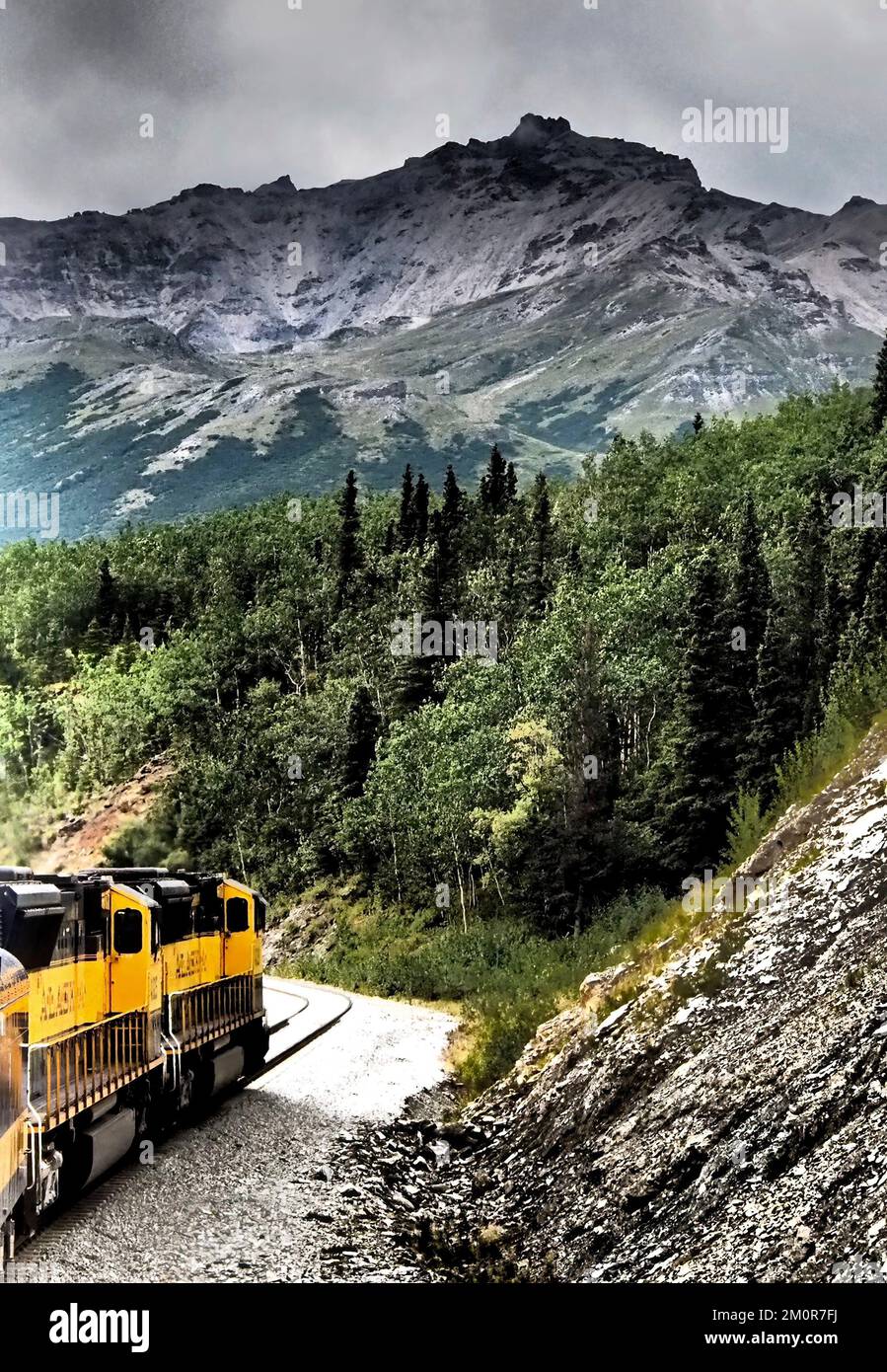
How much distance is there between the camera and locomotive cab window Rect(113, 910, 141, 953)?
58.6ft

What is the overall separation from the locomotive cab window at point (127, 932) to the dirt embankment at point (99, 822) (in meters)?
82.2

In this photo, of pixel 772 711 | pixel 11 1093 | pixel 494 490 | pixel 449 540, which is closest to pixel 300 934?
pixel 772 711

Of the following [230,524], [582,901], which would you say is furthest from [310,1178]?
[230,524]

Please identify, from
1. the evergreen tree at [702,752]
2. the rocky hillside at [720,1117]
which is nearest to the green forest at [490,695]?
the evergreen tree at [702,752]

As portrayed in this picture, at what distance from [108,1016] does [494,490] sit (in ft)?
380

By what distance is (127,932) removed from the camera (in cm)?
1794

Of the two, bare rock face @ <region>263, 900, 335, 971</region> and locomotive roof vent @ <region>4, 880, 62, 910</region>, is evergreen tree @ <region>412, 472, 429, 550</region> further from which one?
locomotive roof vent @ <region>4, 880, 62, 910</region>

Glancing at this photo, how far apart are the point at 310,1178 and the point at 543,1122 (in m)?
3.47

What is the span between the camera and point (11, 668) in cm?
13688

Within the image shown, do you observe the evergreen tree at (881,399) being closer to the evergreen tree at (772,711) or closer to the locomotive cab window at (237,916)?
the evergreen tree at (772,711)

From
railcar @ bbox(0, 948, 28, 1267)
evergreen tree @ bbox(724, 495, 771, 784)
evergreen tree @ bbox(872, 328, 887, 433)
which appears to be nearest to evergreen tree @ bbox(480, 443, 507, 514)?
evergreen tree @ bbox(872, 328, 887, 433)

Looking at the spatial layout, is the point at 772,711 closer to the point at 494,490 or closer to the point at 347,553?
the point at 347,553

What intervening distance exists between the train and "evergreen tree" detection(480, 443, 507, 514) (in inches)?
4183
